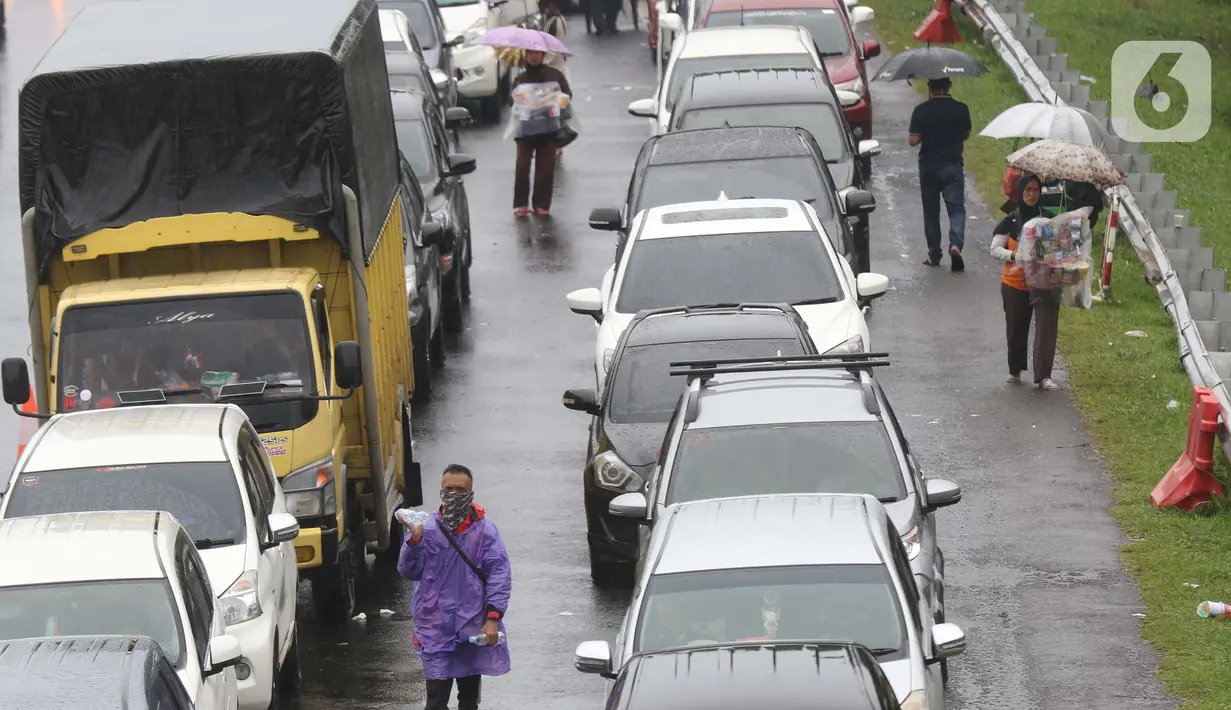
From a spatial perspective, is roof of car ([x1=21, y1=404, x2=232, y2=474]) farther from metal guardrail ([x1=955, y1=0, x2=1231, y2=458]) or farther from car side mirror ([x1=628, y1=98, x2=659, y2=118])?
car side mirror ([x1=628, y1=98, x2=659, y2=118])

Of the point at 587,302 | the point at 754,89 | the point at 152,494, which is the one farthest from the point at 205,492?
the point at 754,89

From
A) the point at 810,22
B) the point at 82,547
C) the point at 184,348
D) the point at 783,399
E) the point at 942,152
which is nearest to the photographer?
the point at 82,547

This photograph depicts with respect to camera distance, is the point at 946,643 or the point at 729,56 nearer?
the point at 946,643

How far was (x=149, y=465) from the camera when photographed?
11781mm

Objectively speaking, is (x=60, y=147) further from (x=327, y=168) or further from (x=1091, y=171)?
(x=1091, y=171)

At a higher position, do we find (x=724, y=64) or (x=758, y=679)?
(x=758, y=679)

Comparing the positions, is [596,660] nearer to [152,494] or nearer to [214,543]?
[214,543]

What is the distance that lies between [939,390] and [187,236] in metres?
7.37

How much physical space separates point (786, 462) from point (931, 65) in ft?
36.1

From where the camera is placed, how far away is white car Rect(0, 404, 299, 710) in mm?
11172

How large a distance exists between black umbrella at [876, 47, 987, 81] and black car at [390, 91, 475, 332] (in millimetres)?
4566

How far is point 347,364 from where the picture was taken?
1292 centimetres

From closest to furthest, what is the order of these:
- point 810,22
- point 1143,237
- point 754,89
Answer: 1. point 1143,237
2. point 754,89
3. point 810,22

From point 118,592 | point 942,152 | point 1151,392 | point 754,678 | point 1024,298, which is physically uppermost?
point 754,678
